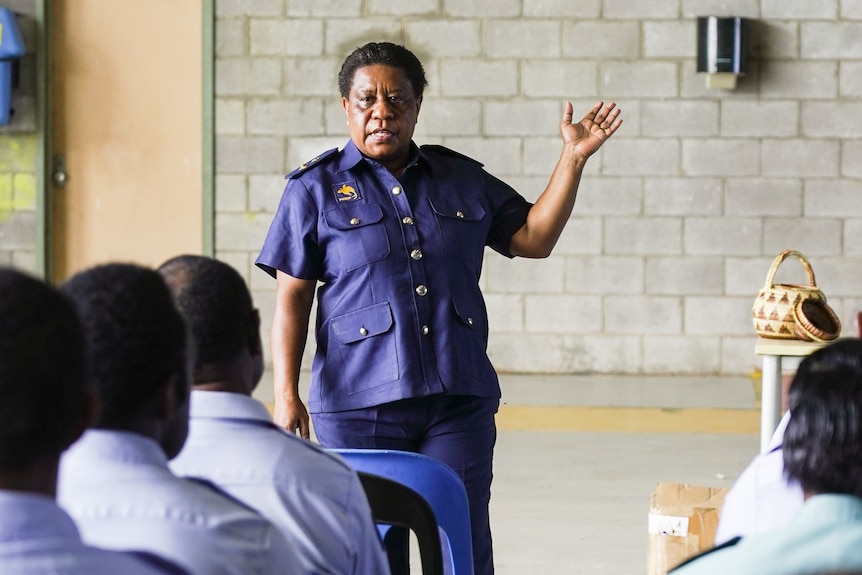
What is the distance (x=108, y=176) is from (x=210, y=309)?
517 cm

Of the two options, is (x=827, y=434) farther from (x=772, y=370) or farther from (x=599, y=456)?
(x=599, y=456)

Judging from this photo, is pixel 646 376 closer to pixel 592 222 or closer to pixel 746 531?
pixel 592 222

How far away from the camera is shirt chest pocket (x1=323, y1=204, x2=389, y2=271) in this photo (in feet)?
7.86

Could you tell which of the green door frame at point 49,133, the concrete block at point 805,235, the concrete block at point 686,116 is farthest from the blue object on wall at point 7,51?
the concrete block at point 805,235

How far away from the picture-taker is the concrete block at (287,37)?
618cm

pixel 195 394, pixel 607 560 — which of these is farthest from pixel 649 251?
pixel 195 394

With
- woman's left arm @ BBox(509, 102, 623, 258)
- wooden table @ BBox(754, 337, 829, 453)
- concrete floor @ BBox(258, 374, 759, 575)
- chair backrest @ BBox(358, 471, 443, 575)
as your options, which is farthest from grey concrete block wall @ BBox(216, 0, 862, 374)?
chair backrest @ BBox(358, 471, 443, 575)

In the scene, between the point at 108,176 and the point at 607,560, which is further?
the point at 108,176

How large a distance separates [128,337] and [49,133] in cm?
557

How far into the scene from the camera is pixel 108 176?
6309 millimetres

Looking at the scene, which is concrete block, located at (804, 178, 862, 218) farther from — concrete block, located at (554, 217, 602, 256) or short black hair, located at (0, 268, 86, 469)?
short black hair, located at (0, 268, 86, 469)

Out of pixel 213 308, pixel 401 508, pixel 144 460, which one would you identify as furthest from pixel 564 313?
pixel 144 460

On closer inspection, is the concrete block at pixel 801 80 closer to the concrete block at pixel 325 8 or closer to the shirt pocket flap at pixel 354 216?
the concrete block at pixel 325 8

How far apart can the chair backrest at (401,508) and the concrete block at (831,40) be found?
487cm
